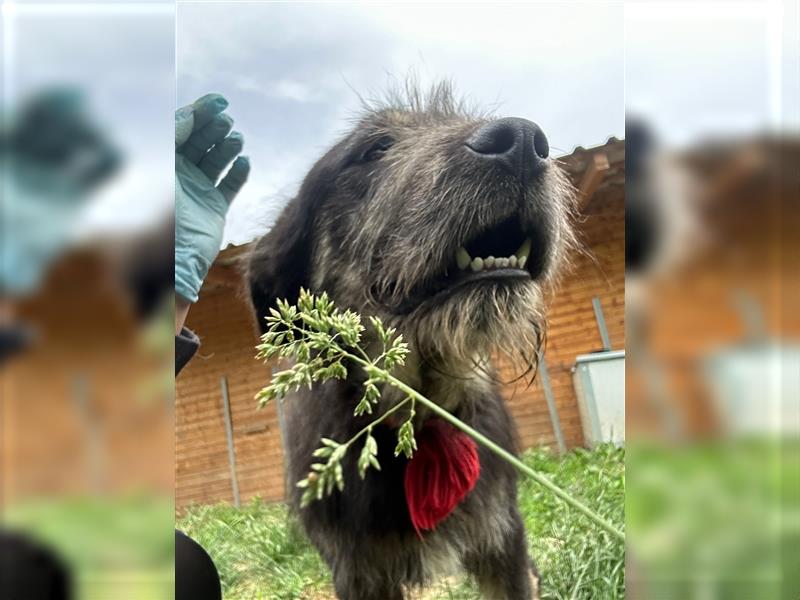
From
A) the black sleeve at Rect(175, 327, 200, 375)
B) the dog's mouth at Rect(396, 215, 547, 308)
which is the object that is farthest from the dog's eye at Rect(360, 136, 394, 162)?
the black sleeve at Rect(175, 327, 200, 375)

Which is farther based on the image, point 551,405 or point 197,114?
point 551,405

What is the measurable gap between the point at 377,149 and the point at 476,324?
57 centimetres

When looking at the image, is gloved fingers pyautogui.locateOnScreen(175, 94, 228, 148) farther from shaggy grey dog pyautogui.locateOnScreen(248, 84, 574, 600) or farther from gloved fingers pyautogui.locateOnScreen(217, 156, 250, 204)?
shaggy grey dog pyautogui.locateOnScreen(248, 84, 574, 600)

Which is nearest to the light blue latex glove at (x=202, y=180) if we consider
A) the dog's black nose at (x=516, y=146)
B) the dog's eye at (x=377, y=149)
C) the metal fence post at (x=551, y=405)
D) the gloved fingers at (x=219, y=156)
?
the gloved fingers at (x=219, y=156)

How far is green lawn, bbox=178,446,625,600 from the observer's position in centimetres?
137

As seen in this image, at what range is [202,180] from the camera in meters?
1.48

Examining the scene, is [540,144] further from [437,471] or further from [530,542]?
[530,542]

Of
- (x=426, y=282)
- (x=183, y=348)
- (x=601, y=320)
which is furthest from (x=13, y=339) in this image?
→ (x=601, y=320)

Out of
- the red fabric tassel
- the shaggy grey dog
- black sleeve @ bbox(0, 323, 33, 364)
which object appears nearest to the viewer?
black sleeve @ bbox(0, 323, 33, 364)

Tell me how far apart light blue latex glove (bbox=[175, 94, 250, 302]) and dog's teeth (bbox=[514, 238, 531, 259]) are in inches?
26.9

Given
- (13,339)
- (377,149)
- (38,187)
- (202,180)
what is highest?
(377,149)

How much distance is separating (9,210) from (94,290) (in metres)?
0.09

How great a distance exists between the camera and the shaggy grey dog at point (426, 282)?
1.36m

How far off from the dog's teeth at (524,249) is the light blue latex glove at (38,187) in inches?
40.3
